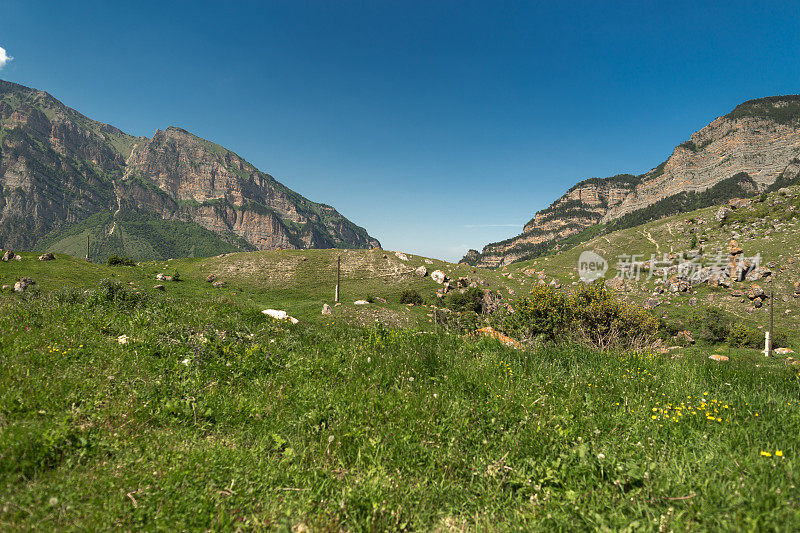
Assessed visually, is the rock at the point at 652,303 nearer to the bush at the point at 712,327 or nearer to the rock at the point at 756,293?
the rock at the point at 756,293

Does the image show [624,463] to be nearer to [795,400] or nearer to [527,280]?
[795,400]

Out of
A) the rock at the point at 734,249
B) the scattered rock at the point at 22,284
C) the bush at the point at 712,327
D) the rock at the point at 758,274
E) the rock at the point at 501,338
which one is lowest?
the bush at the point at 712,327

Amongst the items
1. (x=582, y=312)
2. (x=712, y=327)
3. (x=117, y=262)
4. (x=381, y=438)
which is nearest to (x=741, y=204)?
(x=712, y=327)

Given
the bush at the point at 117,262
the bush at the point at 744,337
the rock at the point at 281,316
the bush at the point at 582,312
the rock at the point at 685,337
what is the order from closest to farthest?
the rock at the point at 281,316
the bush at the point at 582,312
the bush at the point at 744,337
the rock at the point at 685,337
the bush at the point at 117,262

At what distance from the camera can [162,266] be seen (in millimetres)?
48500

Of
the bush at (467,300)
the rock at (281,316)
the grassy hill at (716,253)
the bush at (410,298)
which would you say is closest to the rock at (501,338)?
the rock at (281,316)

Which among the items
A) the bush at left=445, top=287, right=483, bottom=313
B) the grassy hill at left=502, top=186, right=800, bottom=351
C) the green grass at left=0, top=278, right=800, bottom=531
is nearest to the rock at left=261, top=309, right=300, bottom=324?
the green grass at left=0, top=278, right=800, bottom=531

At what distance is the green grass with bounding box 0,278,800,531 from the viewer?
285 centimetres

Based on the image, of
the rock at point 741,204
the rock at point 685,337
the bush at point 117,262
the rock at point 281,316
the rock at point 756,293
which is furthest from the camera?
the rock at point 741,204

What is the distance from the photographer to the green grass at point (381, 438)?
2846 millimetres

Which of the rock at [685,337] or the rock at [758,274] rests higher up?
the rock at [758,274]

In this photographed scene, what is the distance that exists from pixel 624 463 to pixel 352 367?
14.3 ft


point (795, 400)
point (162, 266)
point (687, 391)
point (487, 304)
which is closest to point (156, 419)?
point (687, 391)

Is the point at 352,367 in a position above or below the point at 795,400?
below
